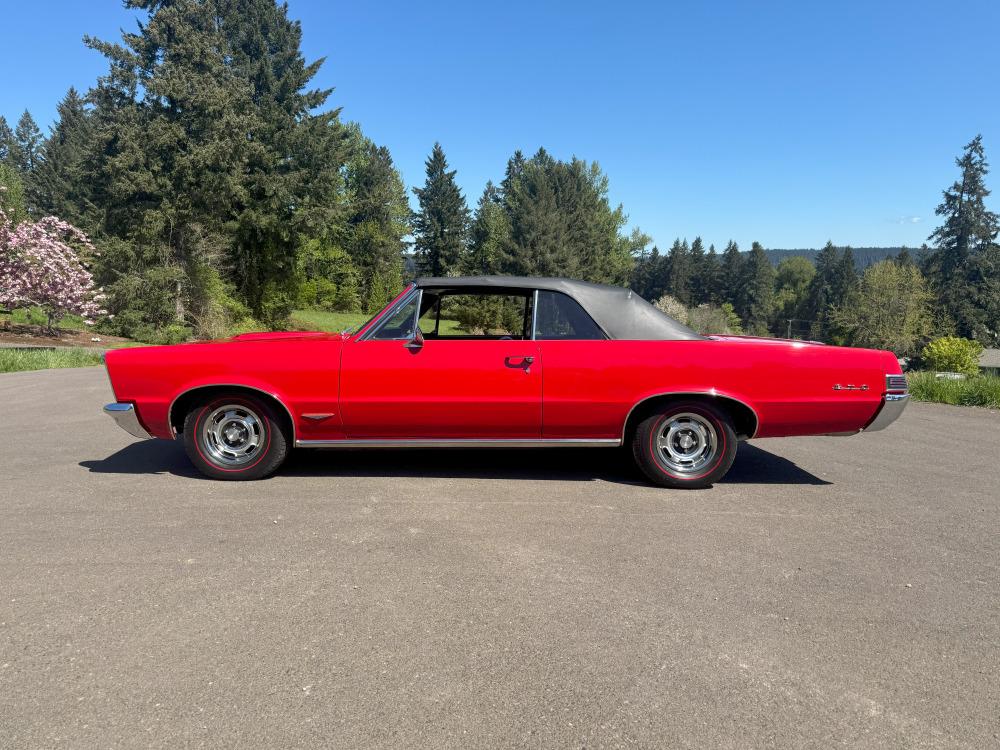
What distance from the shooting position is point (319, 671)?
90.1 inches

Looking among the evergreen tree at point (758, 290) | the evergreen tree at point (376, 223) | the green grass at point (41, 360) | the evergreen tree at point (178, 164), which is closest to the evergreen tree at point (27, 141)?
the evergreen tree at point (376, 223)

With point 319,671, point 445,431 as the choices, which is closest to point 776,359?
point 445,431

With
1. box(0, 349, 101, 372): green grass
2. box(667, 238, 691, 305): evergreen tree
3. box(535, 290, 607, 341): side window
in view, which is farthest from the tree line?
box(667, 238, 691, 305): evergreen tree

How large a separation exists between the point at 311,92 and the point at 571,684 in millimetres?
40882

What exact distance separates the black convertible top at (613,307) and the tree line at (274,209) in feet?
61.8

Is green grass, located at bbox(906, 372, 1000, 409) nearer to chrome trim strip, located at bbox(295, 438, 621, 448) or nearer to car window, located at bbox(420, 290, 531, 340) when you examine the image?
chrome trim strip, located at bbox(295, 438, 621, 448)

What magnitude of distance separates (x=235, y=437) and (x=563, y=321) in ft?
9.03

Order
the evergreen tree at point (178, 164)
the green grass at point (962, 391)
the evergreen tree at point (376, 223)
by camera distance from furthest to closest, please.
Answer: the evergreen tree at point (376, 223), the evergreen tree at point (178, 164), the green grass at point (962, 391)

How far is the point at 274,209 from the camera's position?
30.9 metres

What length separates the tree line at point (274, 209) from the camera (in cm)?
2428

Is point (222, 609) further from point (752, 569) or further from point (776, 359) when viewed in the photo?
point (776, 359)

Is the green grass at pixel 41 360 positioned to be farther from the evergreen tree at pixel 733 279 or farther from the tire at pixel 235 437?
the evergreen tree at pixel 733 279

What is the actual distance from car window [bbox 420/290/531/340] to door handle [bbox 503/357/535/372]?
0.28m

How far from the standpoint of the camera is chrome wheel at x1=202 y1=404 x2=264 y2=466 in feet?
15.7
